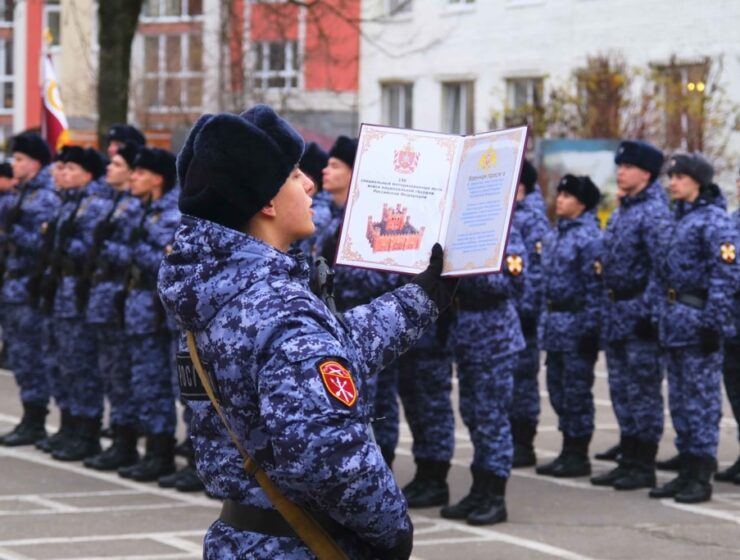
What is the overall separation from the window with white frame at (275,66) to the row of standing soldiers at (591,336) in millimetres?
24734

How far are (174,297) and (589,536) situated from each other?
5540 millimetres

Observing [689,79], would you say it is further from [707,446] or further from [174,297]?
[174,297]

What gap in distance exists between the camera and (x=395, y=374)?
10.4 meters

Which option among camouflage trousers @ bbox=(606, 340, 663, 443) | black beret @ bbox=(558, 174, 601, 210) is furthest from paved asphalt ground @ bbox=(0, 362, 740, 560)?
black beret @ bbox=(558, 174, 601, 210)

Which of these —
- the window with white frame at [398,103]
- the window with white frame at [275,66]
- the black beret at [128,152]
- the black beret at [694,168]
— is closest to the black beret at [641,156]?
the black beret at [694,168]

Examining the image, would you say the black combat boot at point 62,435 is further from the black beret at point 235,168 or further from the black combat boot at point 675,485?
the black beret at point 235,168

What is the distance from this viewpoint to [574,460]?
1152 cm

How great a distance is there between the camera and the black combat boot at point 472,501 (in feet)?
31.5

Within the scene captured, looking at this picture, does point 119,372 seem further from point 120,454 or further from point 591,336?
point 591,336

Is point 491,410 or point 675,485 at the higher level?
point 491,410

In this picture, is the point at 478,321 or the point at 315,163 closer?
the point at 478,321

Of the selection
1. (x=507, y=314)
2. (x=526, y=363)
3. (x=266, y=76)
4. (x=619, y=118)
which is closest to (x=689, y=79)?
(x=619, y=118)

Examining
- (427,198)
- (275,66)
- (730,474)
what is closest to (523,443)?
(730,474)

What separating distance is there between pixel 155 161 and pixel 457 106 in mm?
29680
